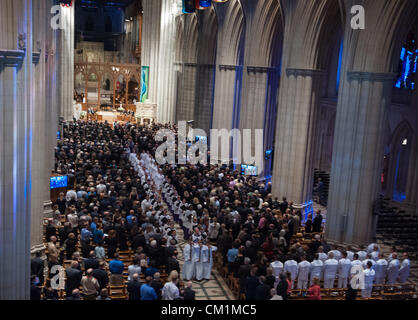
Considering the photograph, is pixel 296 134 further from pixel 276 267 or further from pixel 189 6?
pixel 189 6

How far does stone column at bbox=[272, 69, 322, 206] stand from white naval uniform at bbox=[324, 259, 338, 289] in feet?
27.5

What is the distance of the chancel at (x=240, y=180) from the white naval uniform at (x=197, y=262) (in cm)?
4

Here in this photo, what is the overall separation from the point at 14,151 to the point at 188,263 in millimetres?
6991

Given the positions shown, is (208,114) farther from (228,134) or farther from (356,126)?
(356,126)

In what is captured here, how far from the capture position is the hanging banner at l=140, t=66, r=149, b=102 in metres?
47.4

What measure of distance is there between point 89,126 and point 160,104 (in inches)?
504

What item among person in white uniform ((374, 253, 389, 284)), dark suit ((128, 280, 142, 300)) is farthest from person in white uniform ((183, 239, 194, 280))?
person in white uniform ((374, 253, 389, 284))

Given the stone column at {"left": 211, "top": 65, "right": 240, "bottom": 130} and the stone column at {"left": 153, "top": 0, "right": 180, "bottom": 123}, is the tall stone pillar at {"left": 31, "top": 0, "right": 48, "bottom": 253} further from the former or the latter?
the stone column at {"left": 153, "top": 0, "right": 180, "bottom": 123}

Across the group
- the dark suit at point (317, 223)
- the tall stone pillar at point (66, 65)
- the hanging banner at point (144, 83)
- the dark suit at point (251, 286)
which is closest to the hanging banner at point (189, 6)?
the dark suit at point (317, 223)

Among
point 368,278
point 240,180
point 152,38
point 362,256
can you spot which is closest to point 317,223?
point 362,256

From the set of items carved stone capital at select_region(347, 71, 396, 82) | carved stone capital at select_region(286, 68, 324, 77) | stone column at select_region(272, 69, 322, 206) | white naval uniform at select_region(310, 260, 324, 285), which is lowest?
white naval uniform at select_region(310, 260, 324, 285)

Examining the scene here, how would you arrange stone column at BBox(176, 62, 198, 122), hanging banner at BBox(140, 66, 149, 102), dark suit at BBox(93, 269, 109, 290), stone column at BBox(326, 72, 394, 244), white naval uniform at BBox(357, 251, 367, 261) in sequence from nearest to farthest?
dark suit at BBox(93, 269, 109, 290), white naval uniform at BBox(357, 251, 367, 261), stone column at BBox(326, 72, 394, 244), stone column at BBox(176, 62, 198, 122), hanging banner at BBox(140, 66, 149, 102)

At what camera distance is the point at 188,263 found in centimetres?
1534

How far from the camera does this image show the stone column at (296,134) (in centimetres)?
2214
